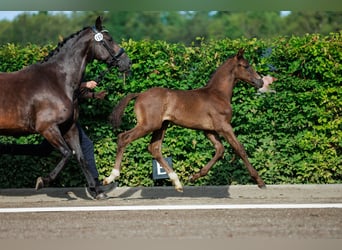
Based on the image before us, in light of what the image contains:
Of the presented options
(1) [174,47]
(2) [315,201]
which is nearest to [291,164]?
(2) [315,201]

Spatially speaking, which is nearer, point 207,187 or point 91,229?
point 91,229

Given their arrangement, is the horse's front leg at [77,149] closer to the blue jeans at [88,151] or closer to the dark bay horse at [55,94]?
the dark bay horse at [55,94]

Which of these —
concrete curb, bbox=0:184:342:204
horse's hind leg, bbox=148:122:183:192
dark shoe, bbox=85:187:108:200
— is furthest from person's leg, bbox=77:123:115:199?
horse's hind leg, bbox=148:122:183:192

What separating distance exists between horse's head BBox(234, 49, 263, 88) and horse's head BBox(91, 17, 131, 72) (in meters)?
1.65

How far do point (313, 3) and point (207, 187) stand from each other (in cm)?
544

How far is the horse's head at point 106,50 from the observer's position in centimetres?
990

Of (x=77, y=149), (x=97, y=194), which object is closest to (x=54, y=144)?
(x=77, y=149)

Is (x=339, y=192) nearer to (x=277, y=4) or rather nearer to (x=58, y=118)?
(x=58, y=118)

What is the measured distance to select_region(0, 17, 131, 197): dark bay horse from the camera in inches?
366

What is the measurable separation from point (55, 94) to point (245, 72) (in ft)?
9.39

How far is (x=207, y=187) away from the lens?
10750 mm

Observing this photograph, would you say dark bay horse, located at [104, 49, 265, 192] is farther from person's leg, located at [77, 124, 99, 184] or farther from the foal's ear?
person's leg, located at [77, 124, 99, 184]

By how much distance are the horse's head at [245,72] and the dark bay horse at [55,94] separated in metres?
1.85

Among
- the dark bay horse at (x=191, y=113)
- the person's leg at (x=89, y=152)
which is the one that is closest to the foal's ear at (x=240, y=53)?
the dark bay horse at (x=191, y=113)
